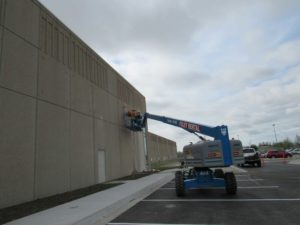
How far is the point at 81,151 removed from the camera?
59.5 ft

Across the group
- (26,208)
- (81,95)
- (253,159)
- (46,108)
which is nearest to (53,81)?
(46,108)

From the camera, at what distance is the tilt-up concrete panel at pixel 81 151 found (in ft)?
Answer: 56.1

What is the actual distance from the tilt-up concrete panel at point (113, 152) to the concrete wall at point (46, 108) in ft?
0.46

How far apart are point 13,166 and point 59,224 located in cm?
461

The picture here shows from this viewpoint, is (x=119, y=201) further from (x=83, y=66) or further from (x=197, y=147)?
(x=83, y=66)

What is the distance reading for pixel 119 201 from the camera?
11875 mm

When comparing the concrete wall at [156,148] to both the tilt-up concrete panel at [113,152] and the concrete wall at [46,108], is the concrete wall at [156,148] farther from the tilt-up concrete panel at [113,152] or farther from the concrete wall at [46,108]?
the concrete wall at [46,108]

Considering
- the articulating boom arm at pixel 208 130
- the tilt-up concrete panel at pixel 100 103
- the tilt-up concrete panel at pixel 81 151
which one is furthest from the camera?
the tilt-up concrete panel at pixel 100 103

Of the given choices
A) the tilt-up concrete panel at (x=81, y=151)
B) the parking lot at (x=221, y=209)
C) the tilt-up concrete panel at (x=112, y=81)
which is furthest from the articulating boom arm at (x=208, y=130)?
the tilt-up concrete panel at (x=112, y=81)

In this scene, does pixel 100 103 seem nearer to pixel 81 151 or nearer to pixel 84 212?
pixel 81 151

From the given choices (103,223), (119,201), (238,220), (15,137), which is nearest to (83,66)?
(15,137)

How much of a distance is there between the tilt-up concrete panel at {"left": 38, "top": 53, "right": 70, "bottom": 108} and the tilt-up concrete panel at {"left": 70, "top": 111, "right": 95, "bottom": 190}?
53.9 inches

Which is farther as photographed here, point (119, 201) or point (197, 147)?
point (197, 147)

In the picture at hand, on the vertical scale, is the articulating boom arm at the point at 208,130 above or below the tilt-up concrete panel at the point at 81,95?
below
